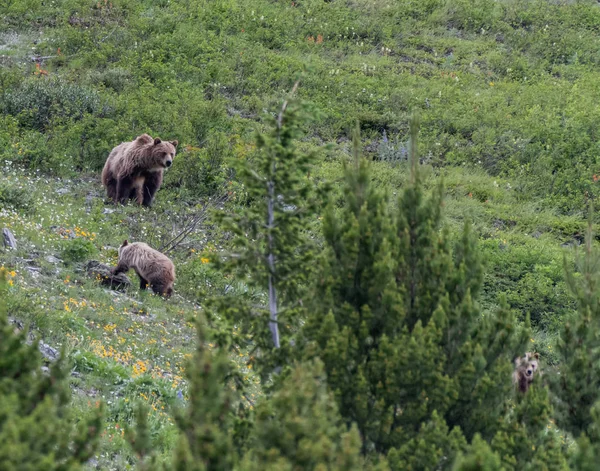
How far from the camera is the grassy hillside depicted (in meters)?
10.6

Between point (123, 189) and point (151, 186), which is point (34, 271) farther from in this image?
point (151, 186)

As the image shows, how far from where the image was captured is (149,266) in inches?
461

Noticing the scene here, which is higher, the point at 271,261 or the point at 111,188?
the point at 271,261

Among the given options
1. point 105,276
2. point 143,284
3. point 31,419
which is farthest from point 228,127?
point 31,419

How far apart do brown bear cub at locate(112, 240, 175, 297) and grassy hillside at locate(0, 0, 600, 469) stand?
0.28 meters

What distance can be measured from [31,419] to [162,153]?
36.9 feet

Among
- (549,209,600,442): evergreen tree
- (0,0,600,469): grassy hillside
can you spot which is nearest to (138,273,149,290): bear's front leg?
(0,0,600,469): grassy hillside

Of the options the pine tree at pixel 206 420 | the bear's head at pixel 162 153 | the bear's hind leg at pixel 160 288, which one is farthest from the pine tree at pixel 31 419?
the bear's head at pixel 162 153

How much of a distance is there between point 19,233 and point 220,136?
620cm

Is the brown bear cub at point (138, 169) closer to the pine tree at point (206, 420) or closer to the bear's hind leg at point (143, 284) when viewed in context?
the bear's hind leg at point (143, 284)

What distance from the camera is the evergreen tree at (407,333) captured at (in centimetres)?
563

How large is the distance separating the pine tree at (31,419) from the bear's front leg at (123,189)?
10.3 metres

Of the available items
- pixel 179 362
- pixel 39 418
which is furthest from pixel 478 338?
pixel 179 362

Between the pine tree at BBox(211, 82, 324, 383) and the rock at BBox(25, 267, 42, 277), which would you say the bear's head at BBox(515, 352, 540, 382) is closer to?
the pine tree at BBox(211, 82, 324, 383)
